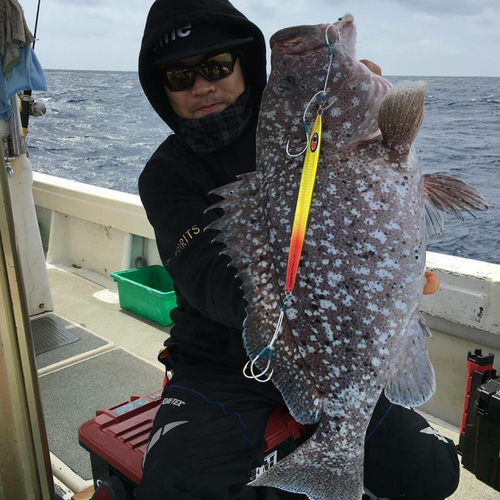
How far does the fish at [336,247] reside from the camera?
61.0 inches

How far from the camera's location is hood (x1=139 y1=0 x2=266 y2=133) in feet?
7.10

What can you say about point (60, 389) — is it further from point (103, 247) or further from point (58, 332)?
point (103, 247)

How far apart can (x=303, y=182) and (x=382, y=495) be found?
1.59 meters

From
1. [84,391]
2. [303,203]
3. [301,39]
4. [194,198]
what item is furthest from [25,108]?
[303,203]

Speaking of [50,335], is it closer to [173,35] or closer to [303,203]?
[173,35]

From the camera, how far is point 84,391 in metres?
3.67

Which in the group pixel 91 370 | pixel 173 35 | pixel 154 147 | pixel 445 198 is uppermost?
pixel 173 35

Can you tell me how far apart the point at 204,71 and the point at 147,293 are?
A: 296 cm

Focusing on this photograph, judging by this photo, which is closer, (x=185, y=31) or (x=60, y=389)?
(x=185, y=31)

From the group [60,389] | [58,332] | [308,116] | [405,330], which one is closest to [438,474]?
[405,330]

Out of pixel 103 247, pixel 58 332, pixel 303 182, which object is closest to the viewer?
pixel 303 182

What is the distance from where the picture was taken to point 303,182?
60.2 inches

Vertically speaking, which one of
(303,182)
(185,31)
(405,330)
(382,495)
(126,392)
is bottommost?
(126,392)

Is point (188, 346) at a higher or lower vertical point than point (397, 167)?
lower
